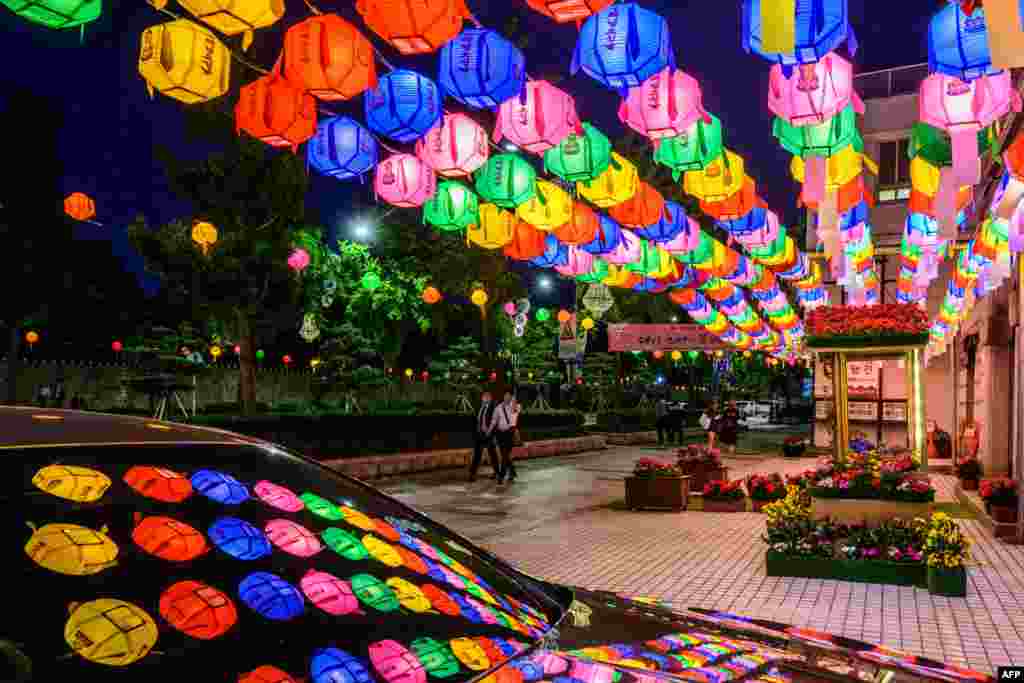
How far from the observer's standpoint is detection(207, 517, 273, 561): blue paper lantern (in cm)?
199

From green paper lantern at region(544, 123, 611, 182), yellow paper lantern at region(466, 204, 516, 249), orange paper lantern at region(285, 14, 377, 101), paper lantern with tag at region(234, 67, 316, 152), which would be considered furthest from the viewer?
yellow paper lantern at region(466, 204, 516, 249)

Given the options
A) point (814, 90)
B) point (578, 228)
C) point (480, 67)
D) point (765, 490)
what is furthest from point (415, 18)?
point (765, 490)

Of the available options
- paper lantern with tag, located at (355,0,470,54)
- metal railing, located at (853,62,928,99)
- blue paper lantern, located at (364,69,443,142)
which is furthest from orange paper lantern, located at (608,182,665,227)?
metal railing, located at (853,62,928,99)

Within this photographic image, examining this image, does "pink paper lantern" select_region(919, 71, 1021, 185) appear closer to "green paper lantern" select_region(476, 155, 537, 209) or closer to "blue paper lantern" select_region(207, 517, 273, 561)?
"green paper lantern" select_region(476, 155, 537, 209)

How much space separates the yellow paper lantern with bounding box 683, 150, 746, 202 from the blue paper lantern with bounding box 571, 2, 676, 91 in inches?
146

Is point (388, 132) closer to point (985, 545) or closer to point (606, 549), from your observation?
point (606, 549)

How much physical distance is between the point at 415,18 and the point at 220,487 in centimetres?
514

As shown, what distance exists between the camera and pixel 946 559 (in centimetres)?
755

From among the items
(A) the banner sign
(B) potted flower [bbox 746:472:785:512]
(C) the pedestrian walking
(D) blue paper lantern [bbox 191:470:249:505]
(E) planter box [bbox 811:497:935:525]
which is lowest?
(B) potted flower [bbox 746:472:785:512]

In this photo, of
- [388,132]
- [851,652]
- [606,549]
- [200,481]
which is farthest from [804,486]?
[200,481]

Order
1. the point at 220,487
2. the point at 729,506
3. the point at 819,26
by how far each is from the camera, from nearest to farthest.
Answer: the point at 220,487
the point at 819,26
the point at 729,506

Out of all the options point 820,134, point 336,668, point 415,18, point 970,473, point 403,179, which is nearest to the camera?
point 336,668

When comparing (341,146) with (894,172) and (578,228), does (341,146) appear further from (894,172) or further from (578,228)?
(894,172)

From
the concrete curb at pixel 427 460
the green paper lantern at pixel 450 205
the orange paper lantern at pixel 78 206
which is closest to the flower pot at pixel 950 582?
the green paper lantern at pixel 450 205
